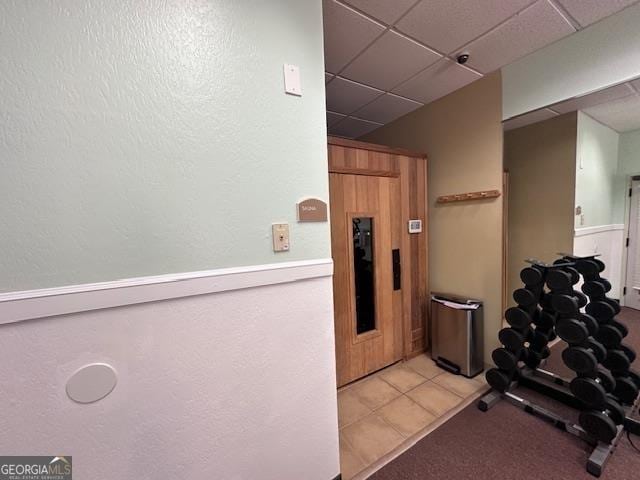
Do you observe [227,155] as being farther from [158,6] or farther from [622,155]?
[622,155]

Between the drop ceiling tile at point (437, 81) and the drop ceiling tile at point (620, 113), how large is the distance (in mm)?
887

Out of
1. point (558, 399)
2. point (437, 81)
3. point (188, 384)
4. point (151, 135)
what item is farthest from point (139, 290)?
point (558, 399)

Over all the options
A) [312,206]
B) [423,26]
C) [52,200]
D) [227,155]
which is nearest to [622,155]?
[423,26]

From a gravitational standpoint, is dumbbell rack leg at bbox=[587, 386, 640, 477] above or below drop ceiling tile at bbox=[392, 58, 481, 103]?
below

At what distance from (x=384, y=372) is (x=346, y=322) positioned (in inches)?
28.2

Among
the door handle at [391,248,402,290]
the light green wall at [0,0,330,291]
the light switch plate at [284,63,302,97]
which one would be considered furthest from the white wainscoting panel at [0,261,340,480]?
the door handle at [391,248,402,290]

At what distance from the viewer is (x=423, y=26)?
155 centimetres

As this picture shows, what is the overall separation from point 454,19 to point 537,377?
2727mm

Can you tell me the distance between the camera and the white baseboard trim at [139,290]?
72cm

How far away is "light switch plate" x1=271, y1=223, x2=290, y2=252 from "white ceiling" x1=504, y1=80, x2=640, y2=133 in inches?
90.4

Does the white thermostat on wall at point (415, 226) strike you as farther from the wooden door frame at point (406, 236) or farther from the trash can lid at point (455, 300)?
the trash can lid at point (455, 300)

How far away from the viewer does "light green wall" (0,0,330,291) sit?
729mm

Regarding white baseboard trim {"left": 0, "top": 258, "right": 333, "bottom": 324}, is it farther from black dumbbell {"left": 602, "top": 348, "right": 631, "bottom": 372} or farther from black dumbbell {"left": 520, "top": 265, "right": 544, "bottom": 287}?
black dumbbell {"left": 602, "top": 348, "right": 631, "bottom": 372}

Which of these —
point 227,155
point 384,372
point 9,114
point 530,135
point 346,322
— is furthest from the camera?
point 384,372
